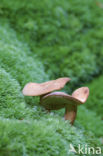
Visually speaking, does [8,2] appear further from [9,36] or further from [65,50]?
[65,50]

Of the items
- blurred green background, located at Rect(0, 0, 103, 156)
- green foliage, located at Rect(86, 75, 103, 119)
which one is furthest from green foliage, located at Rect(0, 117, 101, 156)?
green foliage, located at Rect(86, 75, 103, 119)

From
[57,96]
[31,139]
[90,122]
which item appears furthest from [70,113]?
[90,122]

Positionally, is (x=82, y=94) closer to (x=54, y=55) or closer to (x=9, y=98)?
(x=9, y=98)

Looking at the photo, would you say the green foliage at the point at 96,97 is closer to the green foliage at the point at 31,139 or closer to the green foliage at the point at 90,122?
the green foliage at the point at 90,122

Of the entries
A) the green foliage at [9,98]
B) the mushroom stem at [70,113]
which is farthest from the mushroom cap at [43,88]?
the mushroom stem at [70,113]

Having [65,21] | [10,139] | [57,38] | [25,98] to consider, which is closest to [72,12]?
[65,21]

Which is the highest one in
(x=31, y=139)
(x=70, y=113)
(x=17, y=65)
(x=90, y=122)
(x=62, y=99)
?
(x=17, y=65)
